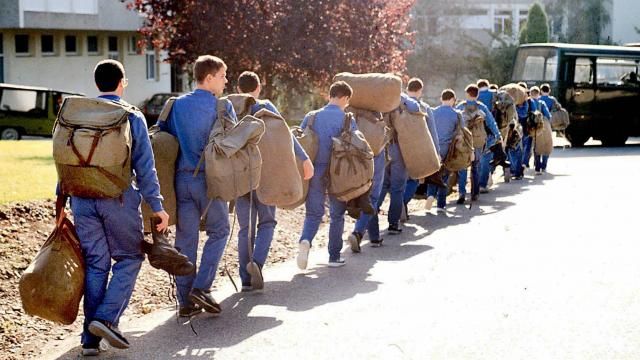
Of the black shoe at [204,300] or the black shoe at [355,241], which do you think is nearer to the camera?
the black shoe at [204,300]

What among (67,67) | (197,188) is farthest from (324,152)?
(67,67)

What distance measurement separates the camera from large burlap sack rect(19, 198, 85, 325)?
6520 mm

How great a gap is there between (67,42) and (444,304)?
33.9m

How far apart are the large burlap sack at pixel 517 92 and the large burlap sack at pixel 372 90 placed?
26.7 ft

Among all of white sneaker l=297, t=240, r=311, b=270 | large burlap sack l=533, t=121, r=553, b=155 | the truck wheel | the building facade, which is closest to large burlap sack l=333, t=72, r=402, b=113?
white sneaker l=297, t=240, r=311, b=270

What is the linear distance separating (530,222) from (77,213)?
787 cm

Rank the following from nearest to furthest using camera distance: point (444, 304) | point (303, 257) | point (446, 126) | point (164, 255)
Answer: point (164, 255) < point (444, 304) < point (303, 257) < point (446, 126)

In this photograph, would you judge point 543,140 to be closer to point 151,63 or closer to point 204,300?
point 204,300

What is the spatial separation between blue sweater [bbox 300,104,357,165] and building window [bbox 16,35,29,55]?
1144 inches

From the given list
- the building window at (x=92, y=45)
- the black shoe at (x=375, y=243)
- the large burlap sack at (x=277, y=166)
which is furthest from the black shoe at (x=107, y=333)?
the building window at (x=92, y=45)

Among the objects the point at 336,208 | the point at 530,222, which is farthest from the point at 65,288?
the point at 530,222

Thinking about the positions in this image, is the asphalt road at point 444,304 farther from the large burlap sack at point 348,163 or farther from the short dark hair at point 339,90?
the short dark hair at point 339,90

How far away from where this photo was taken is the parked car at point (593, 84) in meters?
31.4

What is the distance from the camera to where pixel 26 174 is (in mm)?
14852
